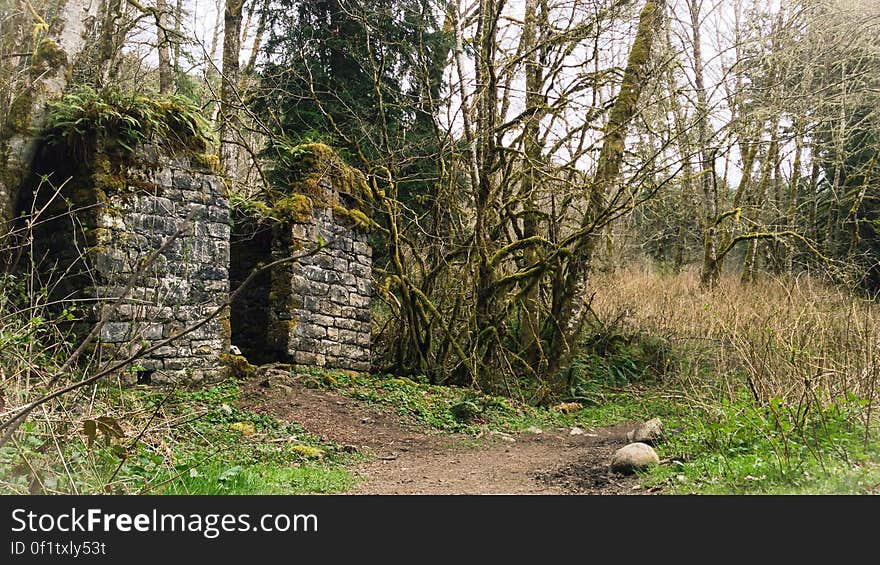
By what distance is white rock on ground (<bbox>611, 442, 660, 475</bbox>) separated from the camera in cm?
571

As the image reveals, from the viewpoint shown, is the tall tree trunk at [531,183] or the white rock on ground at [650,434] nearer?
the white rock on ground at [650,434]

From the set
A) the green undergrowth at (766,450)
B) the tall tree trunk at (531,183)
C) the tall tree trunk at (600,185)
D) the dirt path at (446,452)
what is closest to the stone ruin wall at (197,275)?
the dirt path at (446,452)

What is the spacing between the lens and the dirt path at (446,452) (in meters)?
5.79

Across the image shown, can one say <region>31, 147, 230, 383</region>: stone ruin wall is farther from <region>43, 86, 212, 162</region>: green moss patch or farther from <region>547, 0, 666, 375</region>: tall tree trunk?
<region>547, 0, 666, 375</region>: tall tree trunk

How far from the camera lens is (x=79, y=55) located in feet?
28.1

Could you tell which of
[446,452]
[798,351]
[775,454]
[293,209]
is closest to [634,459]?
[775,454]

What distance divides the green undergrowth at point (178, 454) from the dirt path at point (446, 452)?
1.06 ft

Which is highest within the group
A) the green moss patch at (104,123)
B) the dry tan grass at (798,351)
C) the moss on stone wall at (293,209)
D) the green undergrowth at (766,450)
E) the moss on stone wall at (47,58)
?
the moss on stone wall at (47,58)


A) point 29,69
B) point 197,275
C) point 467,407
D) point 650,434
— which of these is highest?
point 29,69

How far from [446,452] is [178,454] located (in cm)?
319

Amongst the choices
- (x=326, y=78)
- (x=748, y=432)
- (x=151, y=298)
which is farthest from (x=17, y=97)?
(x=748, y=432)

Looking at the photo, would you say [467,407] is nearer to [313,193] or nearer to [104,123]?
[313,193]

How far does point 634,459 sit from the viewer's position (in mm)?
5766

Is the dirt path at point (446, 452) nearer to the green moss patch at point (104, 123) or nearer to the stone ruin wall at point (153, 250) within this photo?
the stone ruin wall at point (153, 250)
